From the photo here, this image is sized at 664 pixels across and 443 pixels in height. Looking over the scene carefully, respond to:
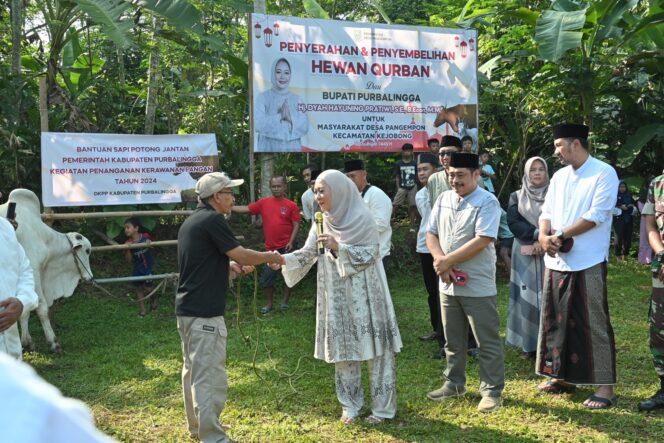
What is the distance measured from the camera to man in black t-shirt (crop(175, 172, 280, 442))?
166 inches

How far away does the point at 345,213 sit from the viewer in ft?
15.2

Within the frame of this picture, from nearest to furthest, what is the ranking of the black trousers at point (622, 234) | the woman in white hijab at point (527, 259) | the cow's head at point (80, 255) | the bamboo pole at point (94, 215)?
the woman in white hijab at point (527, 259) → the cow's head at point (80, 255) → the bamboo pole at point (94, 215) → the black trousers at point (622, 234)

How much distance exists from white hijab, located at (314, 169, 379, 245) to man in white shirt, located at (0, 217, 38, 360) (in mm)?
1963

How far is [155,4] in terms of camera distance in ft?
28.4

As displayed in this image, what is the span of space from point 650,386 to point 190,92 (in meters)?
7.92

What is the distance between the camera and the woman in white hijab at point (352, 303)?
4590 mm

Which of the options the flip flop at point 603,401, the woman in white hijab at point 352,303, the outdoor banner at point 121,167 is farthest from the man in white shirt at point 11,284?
the outdoor banner at point 121,167

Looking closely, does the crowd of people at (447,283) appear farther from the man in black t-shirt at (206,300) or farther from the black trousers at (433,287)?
the black trousers at (433,287)

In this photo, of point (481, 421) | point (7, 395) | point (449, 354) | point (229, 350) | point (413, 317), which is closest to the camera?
point (7, 395)

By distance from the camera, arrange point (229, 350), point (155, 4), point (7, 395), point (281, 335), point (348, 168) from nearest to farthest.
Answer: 1. point (7, 395)
2. point (348, 168)
3. point (229, 350)
4. point (281, 335)
5. point (155, 4)

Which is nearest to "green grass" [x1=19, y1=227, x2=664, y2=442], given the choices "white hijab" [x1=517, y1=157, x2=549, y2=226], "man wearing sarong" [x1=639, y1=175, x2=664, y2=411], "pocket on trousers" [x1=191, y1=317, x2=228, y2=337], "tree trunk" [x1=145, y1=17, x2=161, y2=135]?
"man wearing sarong" [x1=639, y1=175, x2=664, y2=411]

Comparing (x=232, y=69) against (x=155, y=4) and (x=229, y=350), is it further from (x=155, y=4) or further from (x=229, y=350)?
(x=229, y=350)

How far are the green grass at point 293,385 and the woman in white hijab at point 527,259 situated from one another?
0.28 meters

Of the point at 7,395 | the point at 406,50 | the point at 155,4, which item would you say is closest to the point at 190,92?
the point at 155,4
